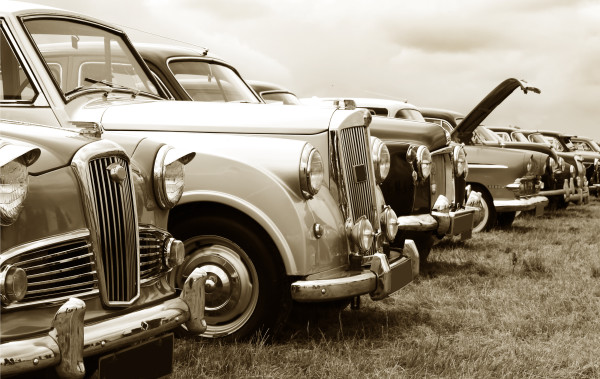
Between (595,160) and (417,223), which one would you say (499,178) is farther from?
(595,160)

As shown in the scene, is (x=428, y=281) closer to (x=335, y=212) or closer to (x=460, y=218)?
(x=460, y=218)

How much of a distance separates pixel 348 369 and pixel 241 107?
1689 mm

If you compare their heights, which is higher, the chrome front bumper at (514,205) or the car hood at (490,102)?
the car hood at (490,102)

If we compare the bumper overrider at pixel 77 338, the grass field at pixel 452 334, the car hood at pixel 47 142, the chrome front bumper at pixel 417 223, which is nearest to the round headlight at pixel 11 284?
the bumper overrider at pixel 77 338

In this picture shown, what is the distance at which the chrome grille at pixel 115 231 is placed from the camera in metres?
2.87

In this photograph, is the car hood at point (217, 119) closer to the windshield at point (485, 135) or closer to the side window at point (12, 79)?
the side window at point (12, 79)

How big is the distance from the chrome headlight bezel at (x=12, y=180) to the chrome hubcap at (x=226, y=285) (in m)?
1.88

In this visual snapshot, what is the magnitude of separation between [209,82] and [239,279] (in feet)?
8.01

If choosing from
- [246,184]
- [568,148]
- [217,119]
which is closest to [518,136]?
[568,148]

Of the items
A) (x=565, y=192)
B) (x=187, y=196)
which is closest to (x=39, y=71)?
(x=187, y=196)

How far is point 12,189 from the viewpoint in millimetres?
2510

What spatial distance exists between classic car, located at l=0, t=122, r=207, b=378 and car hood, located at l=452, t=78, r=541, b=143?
23.3 ft

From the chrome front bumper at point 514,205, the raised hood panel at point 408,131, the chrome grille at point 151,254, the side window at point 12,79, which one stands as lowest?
the chrome front bumper at point 514,205

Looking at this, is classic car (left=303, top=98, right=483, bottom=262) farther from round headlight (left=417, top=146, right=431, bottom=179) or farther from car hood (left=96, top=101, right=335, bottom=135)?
car hood (left=96, top=101, right=335, bottom=135)
